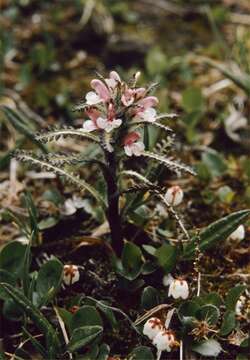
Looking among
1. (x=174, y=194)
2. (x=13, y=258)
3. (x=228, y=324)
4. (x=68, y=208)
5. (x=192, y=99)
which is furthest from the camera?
(x=192, y=99)

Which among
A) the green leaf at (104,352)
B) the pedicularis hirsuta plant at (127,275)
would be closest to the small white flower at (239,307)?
the pedicularis hirsuta plant at (127,275)

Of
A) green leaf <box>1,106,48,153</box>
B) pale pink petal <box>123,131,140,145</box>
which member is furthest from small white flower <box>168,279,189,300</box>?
green leaf <box>1,106,48,153</box>

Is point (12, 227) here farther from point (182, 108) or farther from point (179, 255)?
point (182, 108)

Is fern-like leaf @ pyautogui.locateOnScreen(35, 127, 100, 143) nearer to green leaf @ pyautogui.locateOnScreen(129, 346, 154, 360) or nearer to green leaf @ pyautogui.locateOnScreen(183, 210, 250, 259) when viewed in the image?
green leaf @ pyautogui.locateOnScreen(183, 210, 250, 259)

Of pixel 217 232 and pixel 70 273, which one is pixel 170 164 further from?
pixel 70 273

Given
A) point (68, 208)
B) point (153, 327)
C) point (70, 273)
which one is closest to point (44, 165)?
point (70, 273)

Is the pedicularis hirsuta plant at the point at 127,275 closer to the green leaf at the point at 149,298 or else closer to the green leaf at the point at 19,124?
the green leaf at the point at 149,298
